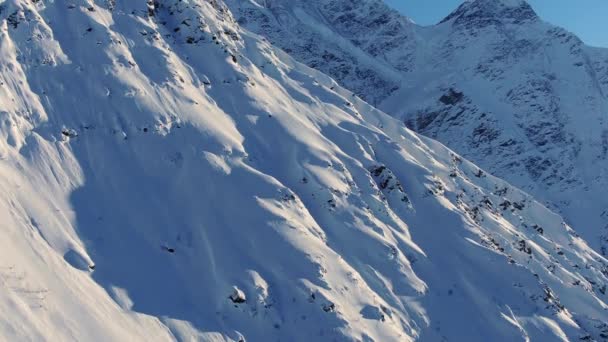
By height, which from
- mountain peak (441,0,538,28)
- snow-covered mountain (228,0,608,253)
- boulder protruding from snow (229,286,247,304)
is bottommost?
boulder protruding from snow (229,286,247,304)

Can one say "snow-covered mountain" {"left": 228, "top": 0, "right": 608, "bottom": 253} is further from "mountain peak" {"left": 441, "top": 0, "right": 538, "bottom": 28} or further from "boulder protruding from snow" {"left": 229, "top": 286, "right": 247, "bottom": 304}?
"boulder protruding from snow" {"left": 229, "top": 286, "right": 247, "bottom": 304}

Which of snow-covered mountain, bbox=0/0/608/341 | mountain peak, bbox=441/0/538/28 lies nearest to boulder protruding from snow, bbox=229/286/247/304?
snow-covered mountain, bbox=0/0/608/341

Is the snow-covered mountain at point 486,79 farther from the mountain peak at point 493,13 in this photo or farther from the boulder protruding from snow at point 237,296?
the boulder protruding from snow at point 237,296

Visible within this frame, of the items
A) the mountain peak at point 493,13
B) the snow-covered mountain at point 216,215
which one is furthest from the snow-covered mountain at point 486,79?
the snow-covered mountain at point 216,215

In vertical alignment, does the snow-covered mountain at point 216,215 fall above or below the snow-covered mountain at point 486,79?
below

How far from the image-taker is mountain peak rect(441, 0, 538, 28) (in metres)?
131

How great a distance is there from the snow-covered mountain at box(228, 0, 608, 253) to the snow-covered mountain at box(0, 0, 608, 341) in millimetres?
44979

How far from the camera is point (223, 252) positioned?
25484mm

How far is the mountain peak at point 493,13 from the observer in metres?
131

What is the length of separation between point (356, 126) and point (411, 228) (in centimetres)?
900

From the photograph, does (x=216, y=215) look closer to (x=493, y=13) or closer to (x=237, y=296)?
(x=237, y=296)

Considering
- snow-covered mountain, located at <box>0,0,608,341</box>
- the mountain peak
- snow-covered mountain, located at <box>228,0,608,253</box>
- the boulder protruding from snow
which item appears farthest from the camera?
the mountain peak

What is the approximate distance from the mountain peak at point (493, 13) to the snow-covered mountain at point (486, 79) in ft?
0.70

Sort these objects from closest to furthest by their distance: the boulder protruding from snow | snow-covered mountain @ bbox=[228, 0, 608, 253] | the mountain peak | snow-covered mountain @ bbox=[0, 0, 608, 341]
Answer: snow-covered mountain @ bbox=[0, 0, 608, 341], the boulder protruding from snow, snow-covered mountain @ bbox=[228, 0, 608, 253], the mountain peak
